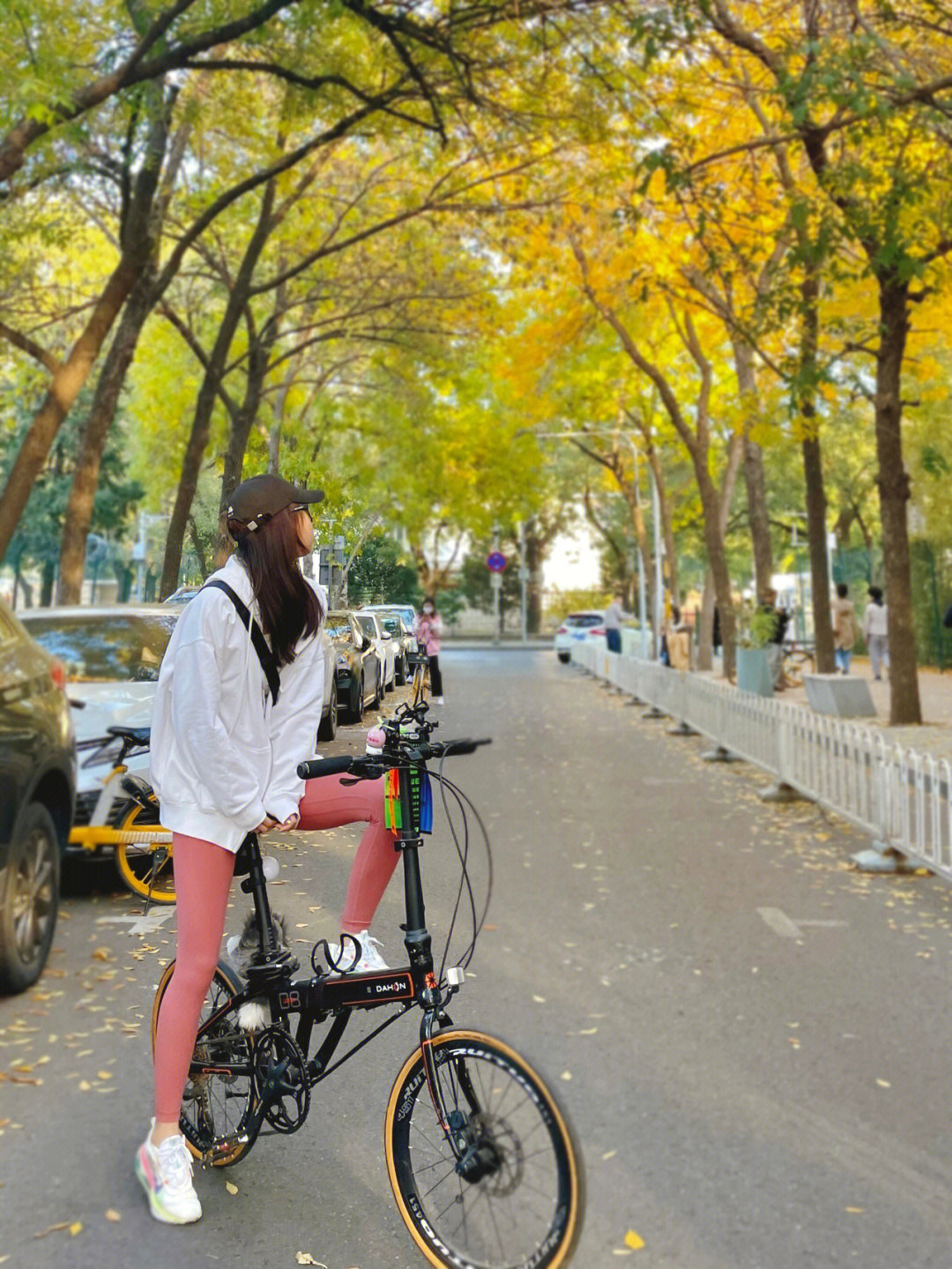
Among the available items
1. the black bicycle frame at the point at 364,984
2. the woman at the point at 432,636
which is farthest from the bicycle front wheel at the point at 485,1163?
the woman at the point at 432,636

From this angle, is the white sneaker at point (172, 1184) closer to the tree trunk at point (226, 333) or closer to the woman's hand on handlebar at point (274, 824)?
the woman's hand on handlebar at point (274, 824)

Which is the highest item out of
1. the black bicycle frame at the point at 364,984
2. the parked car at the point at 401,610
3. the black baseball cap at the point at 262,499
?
the black baseball cap at the point at 262,499

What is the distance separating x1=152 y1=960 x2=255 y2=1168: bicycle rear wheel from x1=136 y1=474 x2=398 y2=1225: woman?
0.21m

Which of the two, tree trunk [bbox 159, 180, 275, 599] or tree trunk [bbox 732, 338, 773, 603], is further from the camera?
tree trunk [bbox 732, 338, 773, 603]

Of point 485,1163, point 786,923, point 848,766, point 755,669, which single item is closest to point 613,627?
point 755,669

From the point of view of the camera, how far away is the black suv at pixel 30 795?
5.87 meters

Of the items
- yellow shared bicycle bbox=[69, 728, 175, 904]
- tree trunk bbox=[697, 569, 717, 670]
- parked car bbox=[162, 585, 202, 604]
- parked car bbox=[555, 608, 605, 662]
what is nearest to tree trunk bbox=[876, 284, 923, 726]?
yellow shared bicycle bbox=[69, 728, 175, 904]

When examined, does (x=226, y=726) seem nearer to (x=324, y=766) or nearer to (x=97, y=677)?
(x=324, y=766)

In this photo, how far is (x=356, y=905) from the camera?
3.83 meters

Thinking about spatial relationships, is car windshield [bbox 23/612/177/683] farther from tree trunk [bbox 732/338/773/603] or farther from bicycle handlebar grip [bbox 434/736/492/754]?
tree trunk [bbox 732/338/773/603]

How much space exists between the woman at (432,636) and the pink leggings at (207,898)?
922mm

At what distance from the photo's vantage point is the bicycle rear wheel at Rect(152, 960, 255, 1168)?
3961mm

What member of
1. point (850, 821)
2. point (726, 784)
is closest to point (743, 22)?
point (726, 784)

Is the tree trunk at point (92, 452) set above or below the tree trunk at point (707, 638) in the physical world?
above
